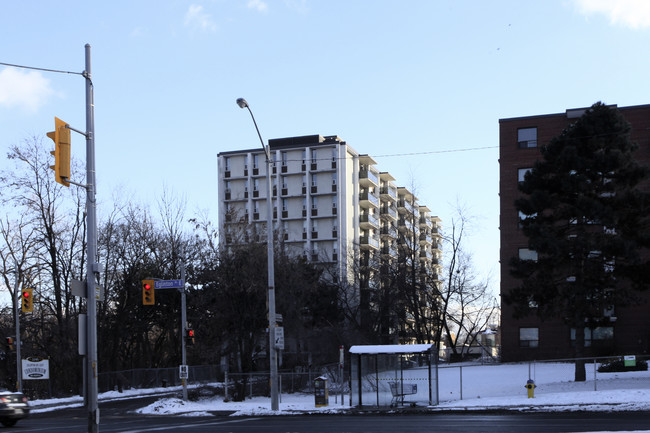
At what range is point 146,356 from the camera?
2537 inches

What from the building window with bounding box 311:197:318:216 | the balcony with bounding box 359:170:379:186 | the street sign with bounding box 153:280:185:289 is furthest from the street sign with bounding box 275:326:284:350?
the balcony with bounding box 359:170:379:186

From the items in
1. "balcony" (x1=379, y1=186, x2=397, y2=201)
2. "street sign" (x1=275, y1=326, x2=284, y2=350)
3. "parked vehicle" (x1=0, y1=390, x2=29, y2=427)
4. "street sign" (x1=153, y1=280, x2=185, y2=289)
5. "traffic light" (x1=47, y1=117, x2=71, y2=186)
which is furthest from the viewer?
"balcony" (x1=379, y1=186, x2=397, y2=201)

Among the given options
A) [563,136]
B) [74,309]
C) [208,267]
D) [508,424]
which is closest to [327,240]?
[74,309]

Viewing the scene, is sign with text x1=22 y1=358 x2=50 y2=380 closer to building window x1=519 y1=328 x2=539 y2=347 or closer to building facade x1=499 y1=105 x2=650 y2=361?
building facade x1=499 y1=105 x2=650 y2=361

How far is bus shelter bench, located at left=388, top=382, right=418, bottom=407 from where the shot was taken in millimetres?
30719

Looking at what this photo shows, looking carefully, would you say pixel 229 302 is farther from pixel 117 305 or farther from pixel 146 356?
pixel 146 356

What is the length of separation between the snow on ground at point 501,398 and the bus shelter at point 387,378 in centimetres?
54

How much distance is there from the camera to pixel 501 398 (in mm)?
31594

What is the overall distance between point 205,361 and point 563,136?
39.8 m

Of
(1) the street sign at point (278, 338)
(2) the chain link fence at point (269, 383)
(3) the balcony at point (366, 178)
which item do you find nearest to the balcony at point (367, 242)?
(3) the balcony at point (366, 178)

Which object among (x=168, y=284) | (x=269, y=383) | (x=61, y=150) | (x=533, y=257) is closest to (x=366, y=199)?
(x=533, y=257)

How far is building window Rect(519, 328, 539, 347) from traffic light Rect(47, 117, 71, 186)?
50678 millimetres

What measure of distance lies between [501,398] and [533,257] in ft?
98.0

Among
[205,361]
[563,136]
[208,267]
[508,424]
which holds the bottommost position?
[205,361]
